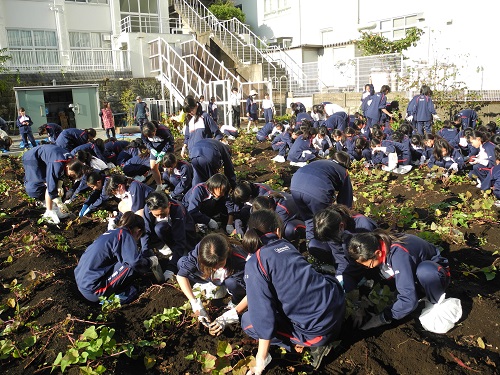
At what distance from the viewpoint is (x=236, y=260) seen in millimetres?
3525

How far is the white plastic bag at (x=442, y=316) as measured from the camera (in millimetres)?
3357

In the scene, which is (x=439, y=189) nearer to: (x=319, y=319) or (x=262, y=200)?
(x=262, y=200)

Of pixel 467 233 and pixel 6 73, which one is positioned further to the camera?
pixel 6 73

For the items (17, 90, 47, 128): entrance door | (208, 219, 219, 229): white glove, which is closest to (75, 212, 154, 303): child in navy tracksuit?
(208, 219, 219, 229): white glove

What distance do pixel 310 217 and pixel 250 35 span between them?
2080 centimetres

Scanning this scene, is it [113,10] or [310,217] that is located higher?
[113,10]

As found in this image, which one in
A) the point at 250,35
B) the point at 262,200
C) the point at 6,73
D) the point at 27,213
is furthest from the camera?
the point at 250,35

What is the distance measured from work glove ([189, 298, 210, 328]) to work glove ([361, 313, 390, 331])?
4.22 feet

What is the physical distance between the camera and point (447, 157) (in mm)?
7668

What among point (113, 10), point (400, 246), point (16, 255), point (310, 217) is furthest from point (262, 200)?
point (113, 10)

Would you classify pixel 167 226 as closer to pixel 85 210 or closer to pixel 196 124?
pixel 85 210

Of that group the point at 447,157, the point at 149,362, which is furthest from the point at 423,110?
the point at 149,362

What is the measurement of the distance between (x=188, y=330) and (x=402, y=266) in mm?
1840

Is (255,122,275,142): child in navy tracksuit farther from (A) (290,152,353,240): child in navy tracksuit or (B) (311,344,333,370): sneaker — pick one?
(B) (311,344,333,370): sneaker
